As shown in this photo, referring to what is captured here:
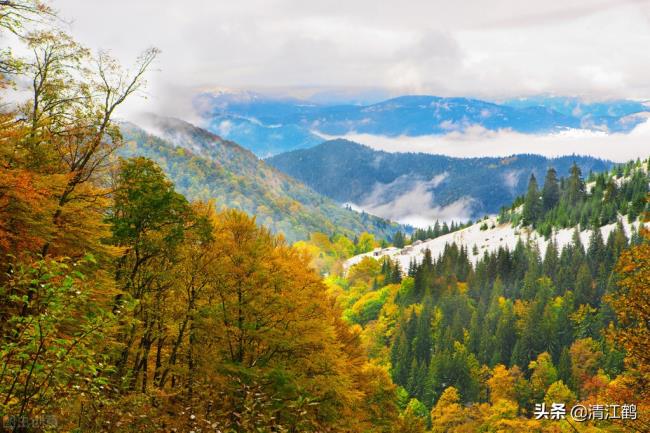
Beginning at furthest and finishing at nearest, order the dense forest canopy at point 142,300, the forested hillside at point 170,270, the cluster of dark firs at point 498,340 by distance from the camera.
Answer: the cluster of dark firs at point 498,340 < the forested hillside at point 170,270 < the dense forest canopy at point 142,300

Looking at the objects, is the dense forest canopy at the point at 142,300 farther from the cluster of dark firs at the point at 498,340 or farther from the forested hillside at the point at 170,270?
the cluster of dark firs at the point at 498,340

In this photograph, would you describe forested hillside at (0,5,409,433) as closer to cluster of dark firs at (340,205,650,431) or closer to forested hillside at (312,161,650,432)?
forested hillside at (312,161,650,432)

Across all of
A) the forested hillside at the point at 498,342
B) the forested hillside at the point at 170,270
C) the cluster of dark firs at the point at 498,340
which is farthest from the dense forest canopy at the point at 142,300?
the cluster of dark firs at the point at 498,340

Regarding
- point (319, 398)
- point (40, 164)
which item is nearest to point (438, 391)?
point (319, 398)

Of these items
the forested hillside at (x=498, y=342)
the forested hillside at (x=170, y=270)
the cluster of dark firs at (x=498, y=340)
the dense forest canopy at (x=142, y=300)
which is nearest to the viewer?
the dense forest canopy at (x=142, y=300)

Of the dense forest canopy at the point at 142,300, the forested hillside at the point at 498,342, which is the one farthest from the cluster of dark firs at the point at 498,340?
the dense forest canopy at the point at 142,300

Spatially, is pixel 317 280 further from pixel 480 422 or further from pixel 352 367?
pixel 480 422

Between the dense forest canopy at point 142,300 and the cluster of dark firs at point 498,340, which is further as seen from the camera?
the cluster of dark firs at point 498,340

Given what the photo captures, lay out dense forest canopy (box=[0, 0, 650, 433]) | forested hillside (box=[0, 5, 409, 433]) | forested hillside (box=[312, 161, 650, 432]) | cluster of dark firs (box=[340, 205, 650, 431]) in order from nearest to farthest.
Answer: dense forest canopy (box=[0, 0, 650, 433]) < forested hillside (box=[0, 5, 409, 433]) < forested hillside (box=[312, 161, 650, 432]) < cluster of dark firs (box=[340, 205, 650, 431])

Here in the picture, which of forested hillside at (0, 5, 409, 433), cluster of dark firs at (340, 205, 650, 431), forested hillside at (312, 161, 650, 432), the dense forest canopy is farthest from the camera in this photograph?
cluster of dark firs at (340, 205, 650, 431)

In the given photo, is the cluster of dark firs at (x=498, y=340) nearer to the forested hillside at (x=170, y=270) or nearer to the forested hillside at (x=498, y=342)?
the forested hillside at (x=498, y=342)

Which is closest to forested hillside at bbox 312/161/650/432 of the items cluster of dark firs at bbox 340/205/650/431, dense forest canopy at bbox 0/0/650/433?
cluster of dark firs at bbox 340/205/650/431

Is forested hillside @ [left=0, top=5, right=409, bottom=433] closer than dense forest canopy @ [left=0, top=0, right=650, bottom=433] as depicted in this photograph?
No

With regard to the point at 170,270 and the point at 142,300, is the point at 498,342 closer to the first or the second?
the point at 170,270
